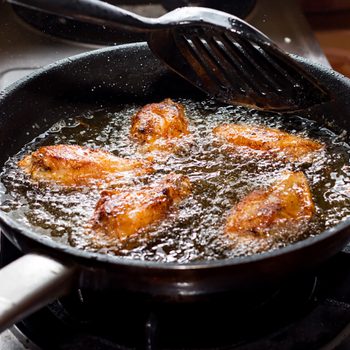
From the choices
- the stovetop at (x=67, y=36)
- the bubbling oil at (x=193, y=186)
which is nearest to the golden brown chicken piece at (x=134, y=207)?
the bubbling oil at (x=193, y=186)

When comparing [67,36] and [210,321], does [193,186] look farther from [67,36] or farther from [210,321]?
[67,36]

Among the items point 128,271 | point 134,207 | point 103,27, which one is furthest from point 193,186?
point 103,27

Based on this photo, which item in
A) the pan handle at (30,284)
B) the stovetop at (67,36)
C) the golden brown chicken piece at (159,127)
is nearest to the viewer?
the pan handle at (30,284)

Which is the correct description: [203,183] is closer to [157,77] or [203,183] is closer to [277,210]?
[277,210]

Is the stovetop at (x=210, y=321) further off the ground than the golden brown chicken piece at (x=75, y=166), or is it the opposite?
the golden brown chicken piece at (x=75, y=166)

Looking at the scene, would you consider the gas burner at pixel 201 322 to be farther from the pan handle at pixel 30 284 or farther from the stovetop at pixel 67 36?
the stovetop at pixel 67 36

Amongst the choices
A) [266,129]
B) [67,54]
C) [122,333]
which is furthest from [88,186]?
[67,54]
